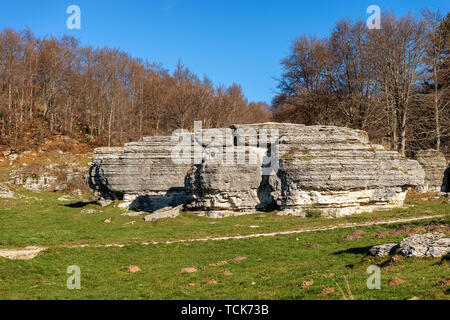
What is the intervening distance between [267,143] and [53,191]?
86.6ft

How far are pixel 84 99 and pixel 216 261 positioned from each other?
52129 mm

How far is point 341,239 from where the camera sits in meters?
18.1

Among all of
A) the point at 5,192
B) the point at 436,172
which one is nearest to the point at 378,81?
the point at 436,172

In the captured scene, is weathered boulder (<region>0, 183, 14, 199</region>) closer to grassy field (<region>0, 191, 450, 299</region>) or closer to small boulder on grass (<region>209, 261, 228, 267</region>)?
grassy field (<region>0, 191, 450, 299</region>)

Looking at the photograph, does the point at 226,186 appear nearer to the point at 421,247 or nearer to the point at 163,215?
the point at 163,215

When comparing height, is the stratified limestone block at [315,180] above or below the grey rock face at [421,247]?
above

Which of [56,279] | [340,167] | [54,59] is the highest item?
[54,59]

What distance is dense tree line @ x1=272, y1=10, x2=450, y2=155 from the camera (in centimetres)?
4072

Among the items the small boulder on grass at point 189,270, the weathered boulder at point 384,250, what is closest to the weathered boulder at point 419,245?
the weathered boulder at point 384,250

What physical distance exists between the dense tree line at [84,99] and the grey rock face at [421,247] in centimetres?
4543

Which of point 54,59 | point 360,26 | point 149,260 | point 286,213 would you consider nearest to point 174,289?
point 149,260

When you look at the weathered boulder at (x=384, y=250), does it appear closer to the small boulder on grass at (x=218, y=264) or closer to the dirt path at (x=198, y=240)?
the small boulder on grass at (x=218, y=264)

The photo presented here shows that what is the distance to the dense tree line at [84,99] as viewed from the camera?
5575 cm

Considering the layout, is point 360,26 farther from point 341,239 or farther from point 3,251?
point 3,251
